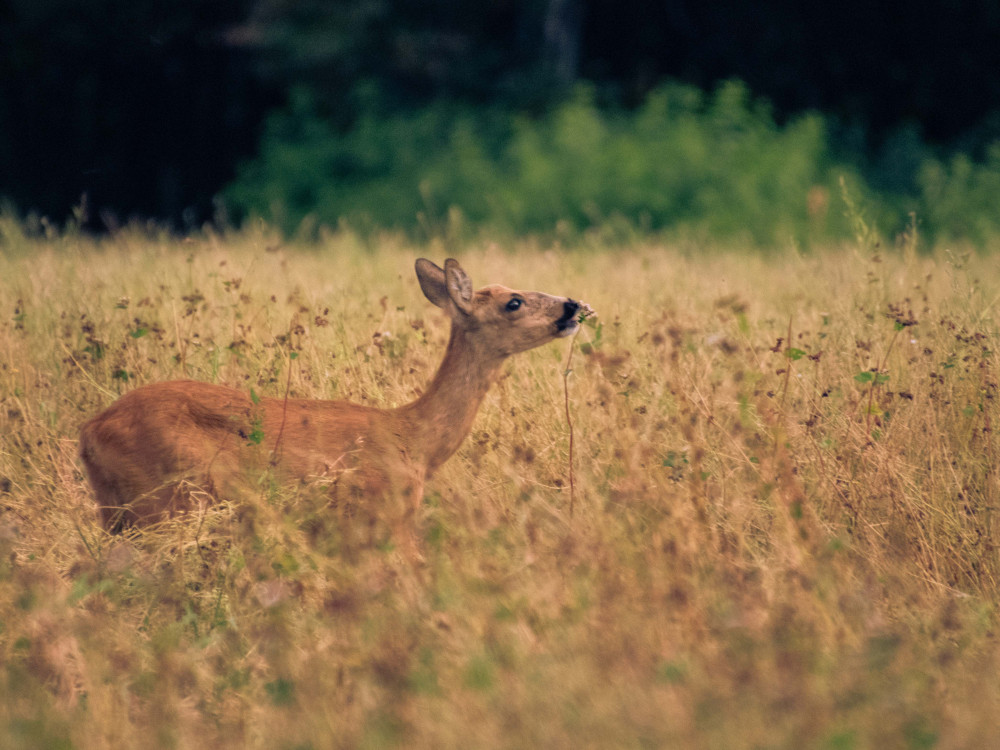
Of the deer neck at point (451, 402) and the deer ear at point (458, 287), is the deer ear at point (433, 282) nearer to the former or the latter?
the deer ear at point (458, 287)

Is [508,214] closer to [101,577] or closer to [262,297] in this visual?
[262,297]

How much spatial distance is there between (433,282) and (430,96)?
14.5 m

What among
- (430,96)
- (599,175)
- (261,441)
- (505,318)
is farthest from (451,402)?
(430,96)

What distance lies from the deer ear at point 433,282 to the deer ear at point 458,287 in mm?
85

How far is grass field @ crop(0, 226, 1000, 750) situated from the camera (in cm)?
241

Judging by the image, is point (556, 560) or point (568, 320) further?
point (568, 320)

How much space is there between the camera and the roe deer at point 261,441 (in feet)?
12.0

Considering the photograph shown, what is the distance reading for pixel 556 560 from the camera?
3125mm

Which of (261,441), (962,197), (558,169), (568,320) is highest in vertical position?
(568,320)

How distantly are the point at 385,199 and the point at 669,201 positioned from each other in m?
4.54

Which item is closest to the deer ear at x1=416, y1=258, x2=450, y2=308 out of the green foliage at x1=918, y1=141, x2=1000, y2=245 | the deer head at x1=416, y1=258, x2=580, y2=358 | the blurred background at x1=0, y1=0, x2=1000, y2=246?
the deer head at x1=416, y1=258, x2=580, y2=358

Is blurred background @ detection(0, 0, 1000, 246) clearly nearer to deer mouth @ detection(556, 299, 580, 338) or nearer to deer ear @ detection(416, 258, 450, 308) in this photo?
deer ear @ detection(416, 258, 450, 308)

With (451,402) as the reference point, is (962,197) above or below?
above

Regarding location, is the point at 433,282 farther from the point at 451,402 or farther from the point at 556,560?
the point at 556,560
